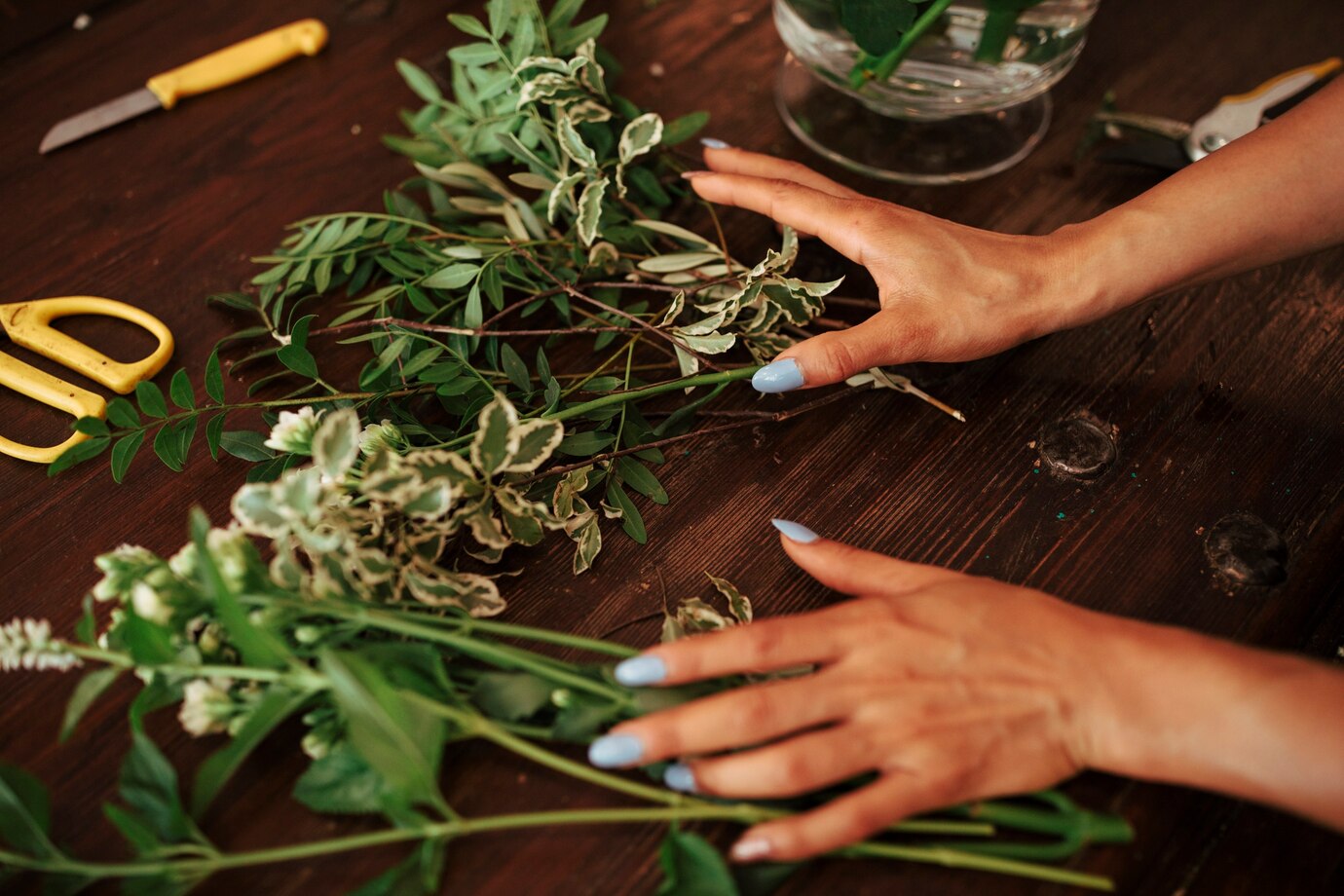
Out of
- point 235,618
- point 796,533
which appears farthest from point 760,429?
point 235,618

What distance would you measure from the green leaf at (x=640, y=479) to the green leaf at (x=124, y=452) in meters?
0.41

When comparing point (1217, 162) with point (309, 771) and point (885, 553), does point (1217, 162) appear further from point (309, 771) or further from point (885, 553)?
point (309, 771)

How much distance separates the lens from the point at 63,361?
34.5 inches

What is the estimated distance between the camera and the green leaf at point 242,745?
1.89 ft

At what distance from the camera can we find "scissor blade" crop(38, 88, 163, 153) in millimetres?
1046

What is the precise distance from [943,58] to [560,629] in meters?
0.75

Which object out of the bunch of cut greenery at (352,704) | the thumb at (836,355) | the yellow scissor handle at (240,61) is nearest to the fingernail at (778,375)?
the thumb at (836,355)

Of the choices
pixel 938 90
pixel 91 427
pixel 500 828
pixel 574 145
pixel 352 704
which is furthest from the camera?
pixel 938 90

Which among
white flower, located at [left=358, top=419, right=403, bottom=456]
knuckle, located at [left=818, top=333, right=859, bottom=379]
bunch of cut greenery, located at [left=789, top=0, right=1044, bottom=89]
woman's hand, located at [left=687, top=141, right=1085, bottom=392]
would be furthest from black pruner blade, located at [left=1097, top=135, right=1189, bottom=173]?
white flower, located at [left=358, top=419, right=403, bottom=456]

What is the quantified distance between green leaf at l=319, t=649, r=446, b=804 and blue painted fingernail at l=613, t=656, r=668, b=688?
0.13 metres

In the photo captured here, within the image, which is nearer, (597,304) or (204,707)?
(204,707)

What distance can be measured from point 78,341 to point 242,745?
539 millimetres

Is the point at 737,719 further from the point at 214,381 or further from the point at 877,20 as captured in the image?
the point at 877,20

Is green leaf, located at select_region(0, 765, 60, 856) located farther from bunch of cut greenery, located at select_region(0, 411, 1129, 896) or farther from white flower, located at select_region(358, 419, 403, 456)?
white flower, located at select_region(358, 419, 403, 456)
